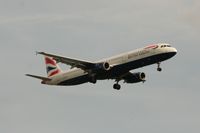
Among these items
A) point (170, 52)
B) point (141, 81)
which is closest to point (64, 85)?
point (141, 81)

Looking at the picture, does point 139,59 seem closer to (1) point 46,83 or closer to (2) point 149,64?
(2) point 149,64

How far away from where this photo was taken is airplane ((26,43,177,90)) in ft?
368

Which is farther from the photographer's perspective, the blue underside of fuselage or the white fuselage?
the white fuselage

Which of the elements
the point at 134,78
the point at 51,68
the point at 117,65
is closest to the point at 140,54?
the point at 117,65

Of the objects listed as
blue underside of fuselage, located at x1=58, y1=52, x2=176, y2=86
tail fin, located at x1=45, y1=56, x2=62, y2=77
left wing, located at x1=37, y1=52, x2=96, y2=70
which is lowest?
blue underside of fuselage, located at x1=58, y1=52, x2=176, y2=86

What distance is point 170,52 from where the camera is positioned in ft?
371

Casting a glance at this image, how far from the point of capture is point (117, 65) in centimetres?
11438

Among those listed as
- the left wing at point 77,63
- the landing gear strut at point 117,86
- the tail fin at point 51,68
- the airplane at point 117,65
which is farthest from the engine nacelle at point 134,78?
the tail fin at point 51,68

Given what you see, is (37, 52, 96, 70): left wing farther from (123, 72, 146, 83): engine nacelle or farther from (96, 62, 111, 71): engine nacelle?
(123, 72, 146, 83): engine nacelle

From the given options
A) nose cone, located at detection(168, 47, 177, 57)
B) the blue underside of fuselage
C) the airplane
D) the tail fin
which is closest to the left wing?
the airplane

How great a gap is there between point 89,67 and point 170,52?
12319mm

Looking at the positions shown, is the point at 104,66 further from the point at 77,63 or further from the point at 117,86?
the point at 117,86

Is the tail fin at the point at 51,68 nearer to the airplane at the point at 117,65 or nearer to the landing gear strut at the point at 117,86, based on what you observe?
the airplane at the point at 117,65

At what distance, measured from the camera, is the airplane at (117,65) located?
368ft
